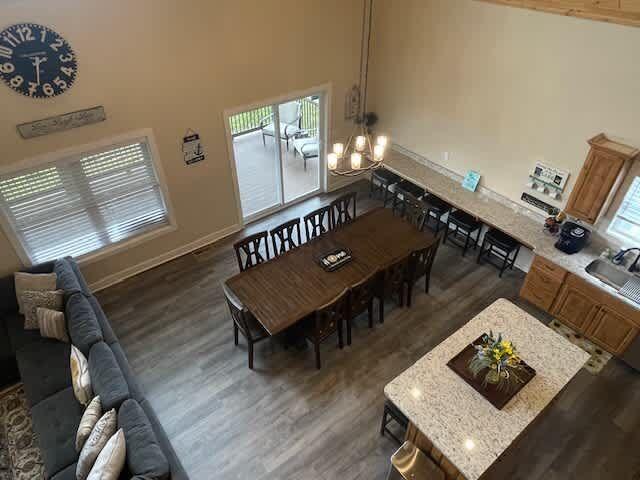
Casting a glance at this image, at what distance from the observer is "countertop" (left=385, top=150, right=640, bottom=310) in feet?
17.1

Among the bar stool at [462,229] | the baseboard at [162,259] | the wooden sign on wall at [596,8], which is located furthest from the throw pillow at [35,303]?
the wooden sign on wall at [596,8]

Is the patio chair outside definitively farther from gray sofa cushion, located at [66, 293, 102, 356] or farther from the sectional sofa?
gray sofa cushion, located at [66, 293, 102, 356]

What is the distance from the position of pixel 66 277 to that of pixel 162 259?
166 cm

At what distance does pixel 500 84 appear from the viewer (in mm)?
5605

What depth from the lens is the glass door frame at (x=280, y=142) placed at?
619cm

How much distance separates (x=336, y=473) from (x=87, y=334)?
284 cm

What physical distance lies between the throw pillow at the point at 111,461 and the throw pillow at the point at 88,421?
0.35 m

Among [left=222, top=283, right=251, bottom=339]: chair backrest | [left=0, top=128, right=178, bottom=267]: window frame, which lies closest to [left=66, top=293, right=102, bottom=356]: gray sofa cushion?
[left=0, top=128, right=178, bottom=267]: window frame

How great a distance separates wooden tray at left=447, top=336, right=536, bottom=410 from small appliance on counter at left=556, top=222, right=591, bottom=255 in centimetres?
230

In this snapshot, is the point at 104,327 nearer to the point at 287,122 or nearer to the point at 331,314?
the point at 331,314

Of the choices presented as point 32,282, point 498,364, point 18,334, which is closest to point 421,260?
point 498,364

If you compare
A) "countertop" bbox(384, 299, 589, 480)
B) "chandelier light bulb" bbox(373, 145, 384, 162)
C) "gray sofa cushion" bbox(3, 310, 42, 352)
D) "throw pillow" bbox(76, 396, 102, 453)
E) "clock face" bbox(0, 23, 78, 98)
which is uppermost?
"clock face" bbox(0, 23, 78, 98)

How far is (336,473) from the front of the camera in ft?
13.5

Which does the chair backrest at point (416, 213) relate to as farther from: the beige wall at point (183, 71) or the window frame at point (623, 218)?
the beige wall at point (183, 71)
